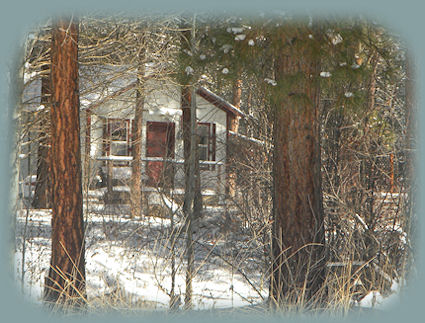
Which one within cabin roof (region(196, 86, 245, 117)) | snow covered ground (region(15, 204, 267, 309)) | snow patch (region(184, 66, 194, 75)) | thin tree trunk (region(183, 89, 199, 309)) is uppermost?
cabin roof (region(196, 86, 245, 117))

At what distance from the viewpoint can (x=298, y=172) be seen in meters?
6.43

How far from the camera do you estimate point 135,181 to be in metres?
15.0

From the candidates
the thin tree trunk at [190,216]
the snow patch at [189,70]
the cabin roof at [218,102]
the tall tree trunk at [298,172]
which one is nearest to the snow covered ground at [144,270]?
the thin tree trunk at [190,216]

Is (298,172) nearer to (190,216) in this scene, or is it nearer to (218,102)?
(190,216)

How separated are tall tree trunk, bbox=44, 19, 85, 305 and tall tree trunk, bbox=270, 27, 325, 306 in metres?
2.82

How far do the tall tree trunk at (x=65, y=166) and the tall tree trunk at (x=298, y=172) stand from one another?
282 cm

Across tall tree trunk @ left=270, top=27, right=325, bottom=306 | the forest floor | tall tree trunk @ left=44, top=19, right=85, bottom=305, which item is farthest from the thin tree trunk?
tall tree trunk @ left=44, top=19, right=85, bottom=305

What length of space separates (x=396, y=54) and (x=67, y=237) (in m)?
5.33

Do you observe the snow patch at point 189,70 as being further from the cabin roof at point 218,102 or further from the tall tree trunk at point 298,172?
the cabin roof at point 218,102

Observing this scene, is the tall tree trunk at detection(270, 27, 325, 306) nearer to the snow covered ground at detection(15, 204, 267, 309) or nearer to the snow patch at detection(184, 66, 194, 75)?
the snow patch at detection(184, 66, 194, 75)

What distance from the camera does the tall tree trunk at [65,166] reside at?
710 cm

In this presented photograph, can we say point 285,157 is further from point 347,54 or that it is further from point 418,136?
point 418,136

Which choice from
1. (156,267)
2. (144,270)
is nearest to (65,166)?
(156,267)

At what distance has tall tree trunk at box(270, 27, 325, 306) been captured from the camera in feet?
20.9
